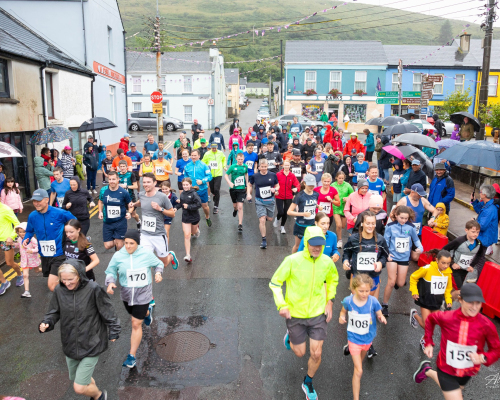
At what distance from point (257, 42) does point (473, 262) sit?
127019 mm

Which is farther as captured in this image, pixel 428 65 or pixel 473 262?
pixel 428 65

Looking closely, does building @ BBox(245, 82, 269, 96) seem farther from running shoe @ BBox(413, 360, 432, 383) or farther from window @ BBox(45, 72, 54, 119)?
running shoe @ BBox(413, 360, 432, 383)

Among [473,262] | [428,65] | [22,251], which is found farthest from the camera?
[428,65]

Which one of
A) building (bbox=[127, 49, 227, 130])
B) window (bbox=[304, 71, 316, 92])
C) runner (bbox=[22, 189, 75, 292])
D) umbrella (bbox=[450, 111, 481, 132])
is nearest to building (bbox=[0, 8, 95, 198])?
runner (bbox=[22, 189, 75, 292])

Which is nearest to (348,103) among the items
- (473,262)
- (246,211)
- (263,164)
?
(246,211)

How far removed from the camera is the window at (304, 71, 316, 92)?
4056 centimetres

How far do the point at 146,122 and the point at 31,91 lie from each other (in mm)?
22297

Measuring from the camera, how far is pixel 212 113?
40.9m

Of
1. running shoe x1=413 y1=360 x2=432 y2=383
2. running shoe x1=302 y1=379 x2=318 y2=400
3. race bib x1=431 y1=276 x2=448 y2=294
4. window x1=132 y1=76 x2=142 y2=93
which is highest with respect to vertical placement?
window x1=132 y1=76 x2=142 y2=93

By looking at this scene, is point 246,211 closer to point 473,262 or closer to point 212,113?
point 473,262

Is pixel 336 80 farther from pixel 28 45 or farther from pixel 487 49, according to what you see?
pixel 28 45

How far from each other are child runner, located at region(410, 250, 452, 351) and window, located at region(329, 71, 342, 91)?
123ft

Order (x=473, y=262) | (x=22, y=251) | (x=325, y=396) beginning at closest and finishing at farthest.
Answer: (x=325, y=396)
(x=473, y=262)
(x=22, y=251)

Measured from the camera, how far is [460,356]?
4039 millimetres
